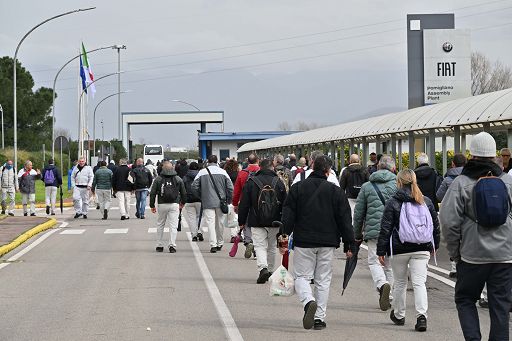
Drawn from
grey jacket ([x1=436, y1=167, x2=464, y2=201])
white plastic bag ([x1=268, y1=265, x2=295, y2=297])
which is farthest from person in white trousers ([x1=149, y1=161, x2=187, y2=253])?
white plastic bag ([x1=268, y1=265, x2=295, y2=297])

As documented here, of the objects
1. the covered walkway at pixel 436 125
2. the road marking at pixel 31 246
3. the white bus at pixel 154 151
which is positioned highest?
the white bus at pixel 154 151

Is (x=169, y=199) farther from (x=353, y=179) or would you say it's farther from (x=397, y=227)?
(x=397, y=227)

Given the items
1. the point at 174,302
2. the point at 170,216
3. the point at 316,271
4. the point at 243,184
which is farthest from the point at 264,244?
the point at 170,216

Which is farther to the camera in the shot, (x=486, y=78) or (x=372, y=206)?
(x=486, y=78)

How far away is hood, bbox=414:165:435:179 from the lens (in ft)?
50.3

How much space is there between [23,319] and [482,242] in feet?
18.4

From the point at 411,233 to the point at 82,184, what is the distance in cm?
2228

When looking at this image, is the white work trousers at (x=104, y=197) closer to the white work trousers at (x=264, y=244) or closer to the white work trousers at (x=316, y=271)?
A: the white work trousers at (x=264, y=244)

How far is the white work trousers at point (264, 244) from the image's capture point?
1413 centimetres

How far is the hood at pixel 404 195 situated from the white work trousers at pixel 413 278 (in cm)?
55

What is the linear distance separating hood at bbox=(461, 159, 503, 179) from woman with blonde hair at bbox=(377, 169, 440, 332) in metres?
2.29

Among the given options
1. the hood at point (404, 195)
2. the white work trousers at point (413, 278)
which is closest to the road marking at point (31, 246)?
the white work trousers at point (413, 278)

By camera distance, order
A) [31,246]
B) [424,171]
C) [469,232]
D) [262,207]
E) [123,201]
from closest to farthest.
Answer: [469,232]
[262,207]
[424,171]
[31,246]
[123,201]

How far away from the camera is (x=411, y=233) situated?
10.1m
